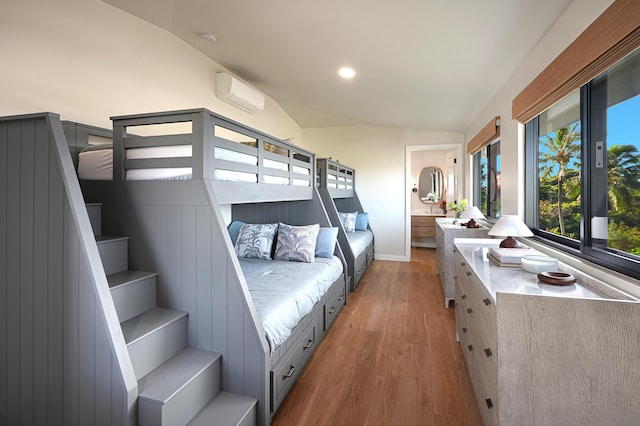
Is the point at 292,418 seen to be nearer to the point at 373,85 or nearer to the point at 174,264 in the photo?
the point at 174,264

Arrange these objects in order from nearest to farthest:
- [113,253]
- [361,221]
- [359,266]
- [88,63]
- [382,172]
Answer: [113,253]
[88,63]
[359,266]
[361,221]
[382,172]

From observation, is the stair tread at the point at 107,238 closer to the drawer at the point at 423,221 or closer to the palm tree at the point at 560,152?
the palm tree at the point at 560,152

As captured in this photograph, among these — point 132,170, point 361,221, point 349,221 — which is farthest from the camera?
point 361,221

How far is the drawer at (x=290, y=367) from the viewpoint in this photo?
165cm

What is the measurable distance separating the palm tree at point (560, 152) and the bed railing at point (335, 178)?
2360 mm

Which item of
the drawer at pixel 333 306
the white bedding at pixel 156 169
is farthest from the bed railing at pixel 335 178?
the white bedding at pixel 156 169

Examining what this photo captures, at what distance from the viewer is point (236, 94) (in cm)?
372

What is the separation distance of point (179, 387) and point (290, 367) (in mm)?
694

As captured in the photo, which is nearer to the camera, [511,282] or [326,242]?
[511,282]

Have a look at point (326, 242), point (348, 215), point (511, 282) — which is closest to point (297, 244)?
point (326, 242)

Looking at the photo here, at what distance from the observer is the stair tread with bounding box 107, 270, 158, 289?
1641mm

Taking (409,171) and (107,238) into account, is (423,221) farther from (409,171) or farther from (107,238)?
(107,238)

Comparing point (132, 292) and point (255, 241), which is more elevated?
point (255, 241)

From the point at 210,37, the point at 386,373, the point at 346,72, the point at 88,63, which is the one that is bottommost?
the point at 386,373
